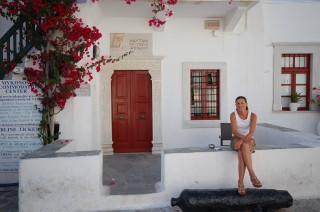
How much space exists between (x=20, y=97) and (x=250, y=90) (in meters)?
5.36

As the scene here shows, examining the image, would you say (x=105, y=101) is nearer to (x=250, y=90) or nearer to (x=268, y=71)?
(x=250, y=90)

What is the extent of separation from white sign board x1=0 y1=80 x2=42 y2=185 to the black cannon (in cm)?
278

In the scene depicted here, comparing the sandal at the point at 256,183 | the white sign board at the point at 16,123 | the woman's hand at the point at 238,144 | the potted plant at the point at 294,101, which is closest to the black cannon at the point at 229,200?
the sandal at the point at 256,183

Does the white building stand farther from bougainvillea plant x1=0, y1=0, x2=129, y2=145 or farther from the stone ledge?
the stone ledge

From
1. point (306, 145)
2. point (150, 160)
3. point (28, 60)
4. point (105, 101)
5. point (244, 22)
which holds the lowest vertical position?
point (150, 160)

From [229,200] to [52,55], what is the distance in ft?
11.9

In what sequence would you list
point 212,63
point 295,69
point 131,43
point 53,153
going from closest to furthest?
1. point 53,153
2. point 131,43
3. point 212,63
4. point 295,69

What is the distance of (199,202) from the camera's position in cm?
334

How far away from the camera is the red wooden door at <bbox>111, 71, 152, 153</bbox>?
6.86 meters

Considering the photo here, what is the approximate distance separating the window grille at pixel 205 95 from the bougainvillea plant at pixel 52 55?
327 cm

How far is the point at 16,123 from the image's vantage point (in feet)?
15.1

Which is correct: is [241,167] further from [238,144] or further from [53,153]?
[53,153]

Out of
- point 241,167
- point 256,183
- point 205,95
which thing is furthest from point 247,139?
point 205,95

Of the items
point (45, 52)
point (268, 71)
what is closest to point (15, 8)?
point (45, 52)
